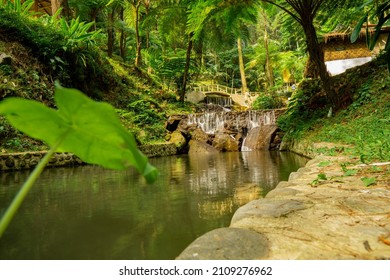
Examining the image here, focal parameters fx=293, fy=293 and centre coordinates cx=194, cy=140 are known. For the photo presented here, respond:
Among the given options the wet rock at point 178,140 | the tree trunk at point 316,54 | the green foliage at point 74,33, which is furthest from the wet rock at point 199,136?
the green foliage at point 74,33

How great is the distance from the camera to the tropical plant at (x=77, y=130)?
0.45 metres

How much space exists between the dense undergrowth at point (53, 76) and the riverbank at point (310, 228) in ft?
18.2

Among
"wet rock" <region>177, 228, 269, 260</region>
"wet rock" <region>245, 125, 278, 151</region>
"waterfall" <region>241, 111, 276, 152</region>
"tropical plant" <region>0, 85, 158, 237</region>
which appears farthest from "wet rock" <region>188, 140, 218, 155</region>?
"tropical plant" <region>0, 85, 158, 237</region>

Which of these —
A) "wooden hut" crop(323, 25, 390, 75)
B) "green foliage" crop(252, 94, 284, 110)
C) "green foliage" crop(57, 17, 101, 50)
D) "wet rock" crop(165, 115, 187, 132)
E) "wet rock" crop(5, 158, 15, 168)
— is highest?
"wooden hut" crop(323, 25, 390, 75)

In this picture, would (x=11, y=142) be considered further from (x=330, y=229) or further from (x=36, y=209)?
(x=330, y=229)

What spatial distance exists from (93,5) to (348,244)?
1369cm

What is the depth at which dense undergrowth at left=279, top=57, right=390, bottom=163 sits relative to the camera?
4.29 metres

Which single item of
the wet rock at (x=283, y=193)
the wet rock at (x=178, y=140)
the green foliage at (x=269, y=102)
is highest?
the green foliage at (x=269, y=102)

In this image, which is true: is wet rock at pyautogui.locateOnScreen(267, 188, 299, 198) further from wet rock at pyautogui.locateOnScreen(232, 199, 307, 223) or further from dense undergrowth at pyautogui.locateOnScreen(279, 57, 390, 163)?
dense undergrowth at pyautogui.locateOnScreen(279, 57, 390, 163)

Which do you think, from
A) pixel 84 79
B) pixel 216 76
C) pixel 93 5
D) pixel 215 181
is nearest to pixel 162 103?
pixel 84 79

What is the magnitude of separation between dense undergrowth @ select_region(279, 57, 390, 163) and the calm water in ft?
5.19

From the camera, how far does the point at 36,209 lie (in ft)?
7.97

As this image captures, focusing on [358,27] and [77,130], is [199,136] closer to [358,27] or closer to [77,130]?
[358,27]

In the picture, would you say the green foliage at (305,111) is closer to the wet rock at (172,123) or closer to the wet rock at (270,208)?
the wet rock at (172,123)
